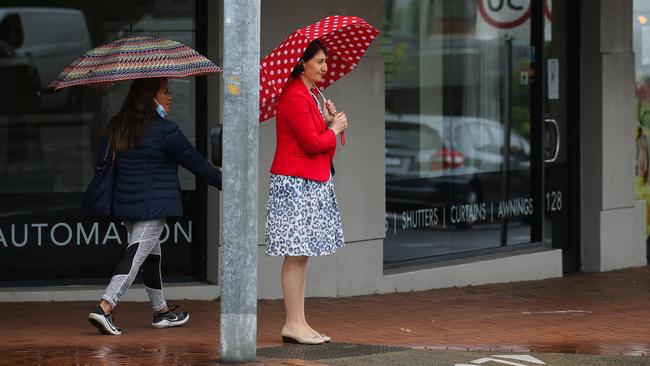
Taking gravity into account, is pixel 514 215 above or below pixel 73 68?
below

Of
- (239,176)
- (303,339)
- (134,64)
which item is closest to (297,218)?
(303,339)

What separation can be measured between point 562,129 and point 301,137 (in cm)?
599

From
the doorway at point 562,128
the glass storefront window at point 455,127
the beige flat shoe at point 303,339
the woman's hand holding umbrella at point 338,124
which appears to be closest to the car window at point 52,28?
the glass storefront window at point 455,127

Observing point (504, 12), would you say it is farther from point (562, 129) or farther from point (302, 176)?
point (302, 176)

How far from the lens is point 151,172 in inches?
334

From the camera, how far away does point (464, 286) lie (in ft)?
38.9

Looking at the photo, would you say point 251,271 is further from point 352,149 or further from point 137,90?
point 352,149

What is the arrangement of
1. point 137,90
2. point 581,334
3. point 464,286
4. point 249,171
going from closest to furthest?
point 249,171 < point 137,90 < point 581,334 < point 464,286

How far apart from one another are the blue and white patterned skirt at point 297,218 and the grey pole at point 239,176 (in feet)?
2.28

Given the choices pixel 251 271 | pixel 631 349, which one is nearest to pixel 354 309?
pixel 631 349

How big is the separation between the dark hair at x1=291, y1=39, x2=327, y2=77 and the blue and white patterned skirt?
0.64 m

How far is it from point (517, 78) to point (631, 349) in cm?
499

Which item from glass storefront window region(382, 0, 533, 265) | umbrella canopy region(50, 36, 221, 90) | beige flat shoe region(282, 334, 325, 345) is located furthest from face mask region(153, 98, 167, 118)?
glass storefront window region(382, 0, 533, 265)

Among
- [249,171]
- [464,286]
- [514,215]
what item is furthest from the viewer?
[514,215]
